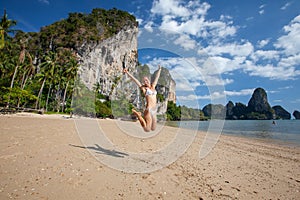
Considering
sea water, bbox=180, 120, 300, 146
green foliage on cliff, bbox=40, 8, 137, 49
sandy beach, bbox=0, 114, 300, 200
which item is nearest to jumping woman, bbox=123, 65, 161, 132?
sandy beach, bbox=0, 114, 300, 200

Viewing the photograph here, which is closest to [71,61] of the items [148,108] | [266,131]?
[266,131]

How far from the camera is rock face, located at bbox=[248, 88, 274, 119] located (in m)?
186

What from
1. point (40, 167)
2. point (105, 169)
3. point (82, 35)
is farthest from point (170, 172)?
point (82, 35)

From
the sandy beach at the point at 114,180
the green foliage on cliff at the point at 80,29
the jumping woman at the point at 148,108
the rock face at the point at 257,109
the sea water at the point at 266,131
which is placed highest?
the green foliage on cliff at the point at 80,29

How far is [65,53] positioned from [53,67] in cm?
2850

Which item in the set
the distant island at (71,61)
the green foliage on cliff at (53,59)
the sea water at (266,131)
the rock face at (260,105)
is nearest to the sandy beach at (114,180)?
the sea water at (266,131)

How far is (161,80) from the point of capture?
23.9 feet

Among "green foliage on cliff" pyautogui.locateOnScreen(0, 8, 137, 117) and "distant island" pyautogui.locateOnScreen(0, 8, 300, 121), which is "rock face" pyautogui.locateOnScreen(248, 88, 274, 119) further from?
"green foliage on cliff" pyautogui.locateOnScreen(0, 8, 137, 117)

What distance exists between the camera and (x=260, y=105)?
189875 mm

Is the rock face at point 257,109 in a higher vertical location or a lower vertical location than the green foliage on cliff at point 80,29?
lower

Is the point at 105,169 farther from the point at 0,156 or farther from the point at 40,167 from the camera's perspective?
the point at 0,156

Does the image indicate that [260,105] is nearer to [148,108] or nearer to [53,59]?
[53,59]

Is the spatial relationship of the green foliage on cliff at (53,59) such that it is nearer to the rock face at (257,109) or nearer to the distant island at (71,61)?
the distant island at (71,61)

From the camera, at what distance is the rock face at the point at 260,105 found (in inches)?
7323
